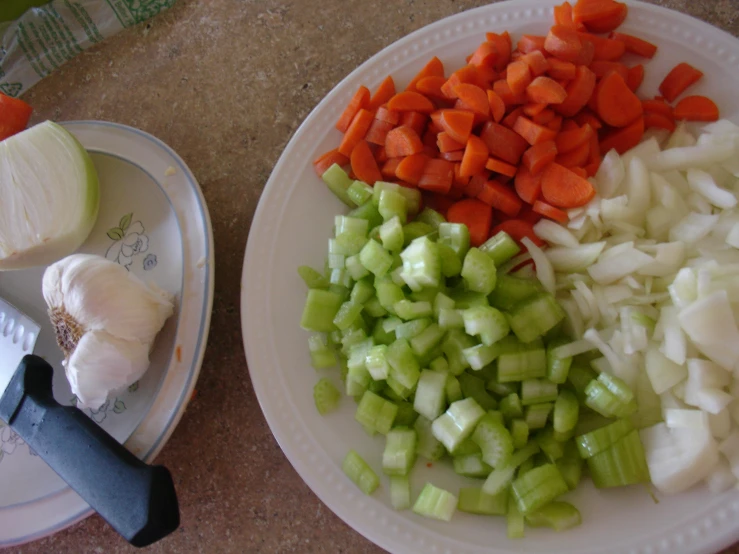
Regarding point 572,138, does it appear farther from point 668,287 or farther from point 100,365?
point 100,365

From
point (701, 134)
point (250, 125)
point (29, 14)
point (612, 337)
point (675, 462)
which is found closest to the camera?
point (675, 462)

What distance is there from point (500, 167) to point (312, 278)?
49cm

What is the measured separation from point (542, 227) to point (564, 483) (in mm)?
526

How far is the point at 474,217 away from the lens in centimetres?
121

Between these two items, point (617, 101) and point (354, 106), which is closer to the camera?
point (617, 101)

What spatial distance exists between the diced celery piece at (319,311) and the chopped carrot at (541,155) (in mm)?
514

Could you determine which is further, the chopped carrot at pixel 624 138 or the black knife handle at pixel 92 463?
the chopped carrot at pixel 624 138

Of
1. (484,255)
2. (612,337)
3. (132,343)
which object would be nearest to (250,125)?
(132,343)

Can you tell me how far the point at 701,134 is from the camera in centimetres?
115

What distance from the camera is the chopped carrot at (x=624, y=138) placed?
1175mm

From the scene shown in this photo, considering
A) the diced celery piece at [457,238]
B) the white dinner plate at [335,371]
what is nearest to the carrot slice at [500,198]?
the diced celery piece at [457,238]

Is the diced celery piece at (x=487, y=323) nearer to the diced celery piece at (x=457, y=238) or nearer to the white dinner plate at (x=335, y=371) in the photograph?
the diced celery piece at (x=457, y=238)

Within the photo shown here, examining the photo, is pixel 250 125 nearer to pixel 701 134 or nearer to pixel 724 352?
pixel 701 134

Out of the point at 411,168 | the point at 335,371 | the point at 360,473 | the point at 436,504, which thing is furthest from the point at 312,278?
the point at 436,504
